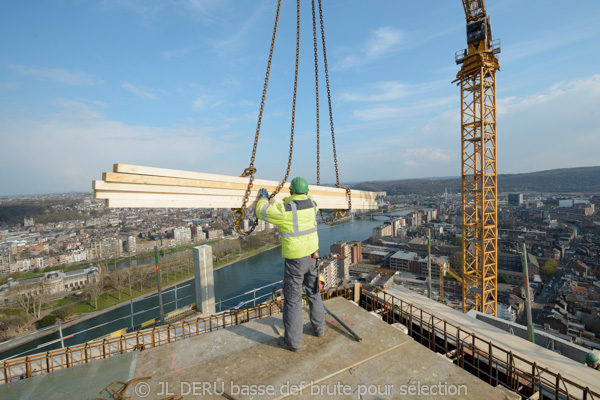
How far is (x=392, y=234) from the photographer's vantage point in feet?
162

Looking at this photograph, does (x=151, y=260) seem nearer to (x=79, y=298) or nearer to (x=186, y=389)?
(x=79, y=298)

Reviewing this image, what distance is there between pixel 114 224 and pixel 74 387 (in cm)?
6414

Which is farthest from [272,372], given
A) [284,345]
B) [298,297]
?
[298,297]

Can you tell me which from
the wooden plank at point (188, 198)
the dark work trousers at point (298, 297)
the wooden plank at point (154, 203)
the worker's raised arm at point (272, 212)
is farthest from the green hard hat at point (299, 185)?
the wooden plank at point (154, 203)

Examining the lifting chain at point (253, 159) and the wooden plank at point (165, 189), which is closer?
the wooden plank at point (165, 189)

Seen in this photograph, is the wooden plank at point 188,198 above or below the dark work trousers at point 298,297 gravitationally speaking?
above

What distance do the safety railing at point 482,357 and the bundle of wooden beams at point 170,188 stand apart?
2538 mm

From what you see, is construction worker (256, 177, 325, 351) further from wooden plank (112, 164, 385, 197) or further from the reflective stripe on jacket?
wooden plank (112, 164, 385, 197)

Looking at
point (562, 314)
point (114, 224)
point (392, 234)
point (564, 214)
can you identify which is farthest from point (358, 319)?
point (564, 214)

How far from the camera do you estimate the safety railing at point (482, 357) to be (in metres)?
2.26

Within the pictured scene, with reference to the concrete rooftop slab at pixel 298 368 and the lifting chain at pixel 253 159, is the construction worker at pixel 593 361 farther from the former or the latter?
the lifting chain at pixel 253 159

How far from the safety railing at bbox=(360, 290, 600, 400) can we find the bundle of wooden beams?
8.33ft

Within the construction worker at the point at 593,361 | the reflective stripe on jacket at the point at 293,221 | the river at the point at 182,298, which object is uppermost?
the reflective stripe on jacket at the point at 293,221

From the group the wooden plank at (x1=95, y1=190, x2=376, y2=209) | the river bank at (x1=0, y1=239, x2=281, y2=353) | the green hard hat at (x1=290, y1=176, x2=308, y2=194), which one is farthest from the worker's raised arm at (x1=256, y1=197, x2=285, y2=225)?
the river bank at (x1=0, y1=239, x2=281, y2=353)
